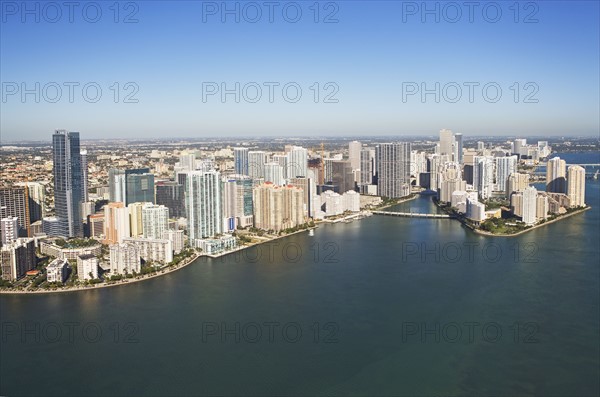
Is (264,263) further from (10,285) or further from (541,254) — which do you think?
(541,254)

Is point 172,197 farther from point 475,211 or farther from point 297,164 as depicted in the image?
point 475,211

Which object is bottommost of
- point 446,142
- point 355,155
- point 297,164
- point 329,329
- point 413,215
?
point 329,329

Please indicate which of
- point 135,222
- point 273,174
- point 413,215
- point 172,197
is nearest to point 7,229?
point 135,222

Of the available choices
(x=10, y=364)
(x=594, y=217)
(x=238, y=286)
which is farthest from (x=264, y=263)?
(x=594, y=217)

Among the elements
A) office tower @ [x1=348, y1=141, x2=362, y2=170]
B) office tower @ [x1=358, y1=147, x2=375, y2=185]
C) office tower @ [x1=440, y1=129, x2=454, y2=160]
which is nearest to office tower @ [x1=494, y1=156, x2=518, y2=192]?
office tower @ [x1=358, y1=147, x2=375, y2=185]

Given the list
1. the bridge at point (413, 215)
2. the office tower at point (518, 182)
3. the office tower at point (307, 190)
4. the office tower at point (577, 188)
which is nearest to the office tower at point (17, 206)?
the office tower at point (307, 190)

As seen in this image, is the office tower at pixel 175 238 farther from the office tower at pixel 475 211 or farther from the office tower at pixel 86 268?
the office tower at pixel 475 211

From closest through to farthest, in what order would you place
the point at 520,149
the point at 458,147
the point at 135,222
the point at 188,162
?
the point at 135,222 < the point at 188,162 < the point at 458,147 < the point at 520,149
